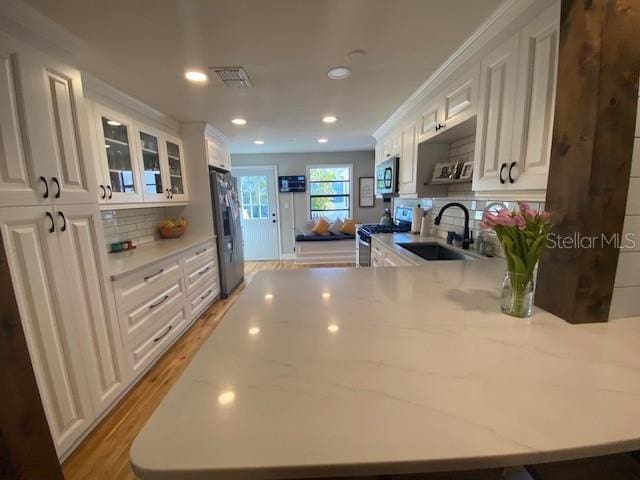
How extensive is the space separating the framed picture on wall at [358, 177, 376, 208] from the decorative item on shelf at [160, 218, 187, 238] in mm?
3599

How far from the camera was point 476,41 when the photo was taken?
1565mm

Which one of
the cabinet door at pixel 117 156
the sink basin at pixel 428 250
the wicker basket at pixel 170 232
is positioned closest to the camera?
the cabinet door at pixel 117 156

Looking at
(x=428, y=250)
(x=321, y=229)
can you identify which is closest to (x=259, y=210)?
(x=321, y=229)

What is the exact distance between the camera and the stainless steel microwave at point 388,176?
124 inches

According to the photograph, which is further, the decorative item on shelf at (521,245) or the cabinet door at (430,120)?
the cabinet door at (430,120)

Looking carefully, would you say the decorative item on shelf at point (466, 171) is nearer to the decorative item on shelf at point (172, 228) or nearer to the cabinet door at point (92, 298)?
the cabinet door at point (92, 298)

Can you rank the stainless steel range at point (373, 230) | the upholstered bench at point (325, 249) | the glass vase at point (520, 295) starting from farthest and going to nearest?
the upholstered bench at point (325, 249) → the stainless steel range at point (373, 230) → the glass vase at point (520, 295)

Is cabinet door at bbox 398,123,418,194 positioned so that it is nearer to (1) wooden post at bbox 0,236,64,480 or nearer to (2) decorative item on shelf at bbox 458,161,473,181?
(2) decorative item on shelf at bbox 458,161,473,181

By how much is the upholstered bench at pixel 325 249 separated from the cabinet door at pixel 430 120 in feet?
9.67

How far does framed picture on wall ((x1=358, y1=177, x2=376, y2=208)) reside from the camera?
19.1 ft

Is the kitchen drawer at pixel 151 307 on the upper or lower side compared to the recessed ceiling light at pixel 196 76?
lower

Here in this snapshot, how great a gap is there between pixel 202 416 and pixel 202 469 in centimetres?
11

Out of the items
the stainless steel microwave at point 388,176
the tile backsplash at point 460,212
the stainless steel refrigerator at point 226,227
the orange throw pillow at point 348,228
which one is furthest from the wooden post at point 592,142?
the orange throw pillow at point 348,228

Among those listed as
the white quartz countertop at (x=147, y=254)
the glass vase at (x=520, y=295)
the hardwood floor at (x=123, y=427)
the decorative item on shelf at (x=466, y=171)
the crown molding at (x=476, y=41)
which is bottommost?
the hardwood floor at (x=123, y=427)
